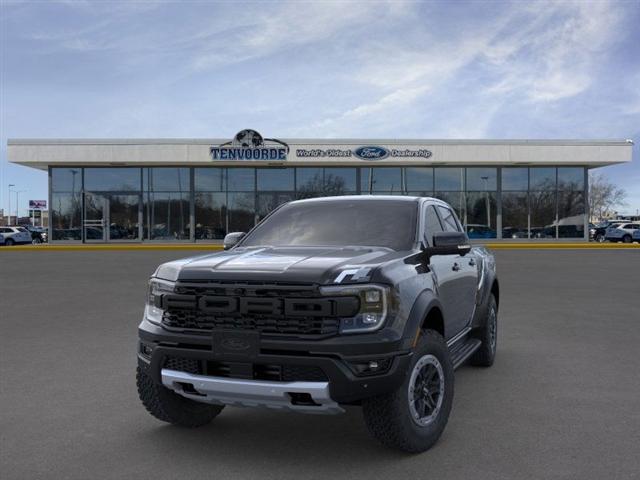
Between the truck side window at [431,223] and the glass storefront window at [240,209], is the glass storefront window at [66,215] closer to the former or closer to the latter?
the glass storefront window at [240,209]

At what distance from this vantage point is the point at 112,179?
38.2 meters

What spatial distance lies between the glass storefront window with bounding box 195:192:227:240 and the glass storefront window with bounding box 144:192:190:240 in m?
0.70

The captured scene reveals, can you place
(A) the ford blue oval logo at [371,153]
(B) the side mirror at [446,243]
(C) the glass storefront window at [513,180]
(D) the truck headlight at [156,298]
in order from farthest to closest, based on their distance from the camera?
1. (C) the glass storefront window at [513,180]
2. (A) the ford blue oval logo at [371,153]
3. (B) the side mirror at [446,243]
4. (D) the truck headlight at [156,298]

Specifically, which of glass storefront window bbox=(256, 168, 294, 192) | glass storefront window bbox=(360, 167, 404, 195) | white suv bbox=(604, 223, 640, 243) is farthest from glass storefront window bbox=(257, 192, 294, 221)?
white suv bbox=(604, 223, 640, 243)

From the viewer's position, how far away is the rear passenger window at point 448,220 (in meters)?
5.88

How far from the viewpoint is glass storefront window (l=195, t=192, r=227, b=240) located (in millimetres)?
37938

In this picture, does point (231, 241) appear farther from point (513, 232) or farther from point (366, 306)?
point (513, 232)

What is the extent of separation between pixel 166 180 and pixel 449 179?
1793cm

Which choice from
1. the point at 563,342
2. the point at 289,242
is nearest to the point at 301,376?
the point at 289,242

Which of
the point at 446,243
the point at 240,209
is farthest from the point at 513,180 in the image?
the point at 446,243

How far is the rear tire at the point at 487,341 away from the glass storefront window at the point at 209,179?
107ft

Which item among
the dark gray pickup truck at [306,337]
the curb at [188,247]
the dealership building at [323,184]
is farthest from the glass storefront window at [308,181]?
the dark gray pickup truck at [306,337]

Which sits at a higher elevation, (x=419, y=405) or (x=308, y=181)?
(x=308, y=181)

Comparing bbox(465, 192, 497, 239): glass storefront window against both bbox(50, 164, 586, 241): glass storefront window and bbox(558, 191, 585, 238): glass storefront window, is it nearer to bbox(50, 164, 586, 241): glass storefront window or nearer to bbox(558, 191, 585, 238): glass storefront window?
bbox(50, 164, 586, 241): glass storefront window
